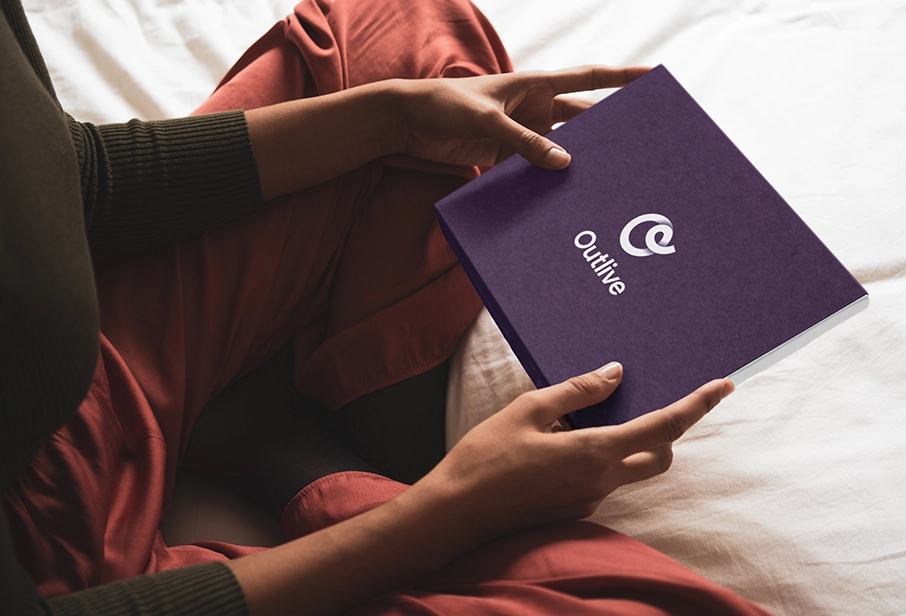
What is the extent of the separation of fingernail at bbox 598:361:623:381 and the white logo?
0.10 m

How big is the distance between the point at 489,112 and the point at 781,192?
0.34 metres

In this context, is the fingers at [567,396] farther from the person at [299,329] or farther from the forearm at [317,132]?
the forearm at [317,132]

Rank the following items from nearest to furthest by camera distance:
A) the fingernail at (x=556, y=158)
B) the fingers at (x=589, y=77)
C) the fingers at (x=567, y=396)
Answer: the fingers at (x=567, y=396)
the fingernail at (x=556, y=158)
the fingers at (x=589, y=77)

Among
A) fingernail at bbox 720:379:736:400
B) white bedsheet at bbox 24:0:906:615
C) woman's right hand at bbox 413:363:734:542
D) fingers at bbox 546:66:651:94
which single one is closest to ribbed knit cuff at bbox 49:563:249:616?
woman's right hand at bbox 413:363:734:542

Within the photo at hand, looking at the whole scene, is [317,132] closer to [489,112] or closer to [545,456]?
[489,112]

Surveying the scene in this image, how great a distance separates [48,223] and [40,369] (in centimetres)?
10

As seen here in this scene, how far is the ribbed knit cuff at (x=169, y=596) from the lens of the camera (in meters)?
0.46

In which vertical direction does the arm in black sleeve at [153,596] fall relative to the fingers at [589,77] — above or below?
below

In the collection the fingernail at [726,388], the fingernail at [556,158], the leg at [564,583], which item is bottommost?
the leg at [564,583]

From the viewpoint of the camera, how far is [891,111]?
78 cm

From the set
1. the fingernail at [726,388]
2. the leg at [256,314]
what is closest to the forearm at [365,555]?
the leg at [256,314]

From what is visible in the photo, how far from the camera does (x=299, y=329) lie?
2.49ft

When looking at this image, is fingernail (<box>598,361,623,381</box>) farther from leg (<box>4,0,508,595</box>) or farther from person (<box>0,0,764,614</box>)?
leg (<box>4,0,508,595</box>)

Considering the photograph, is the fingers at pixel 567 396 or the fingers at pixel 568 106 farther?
the fingers at pixel 568 106
